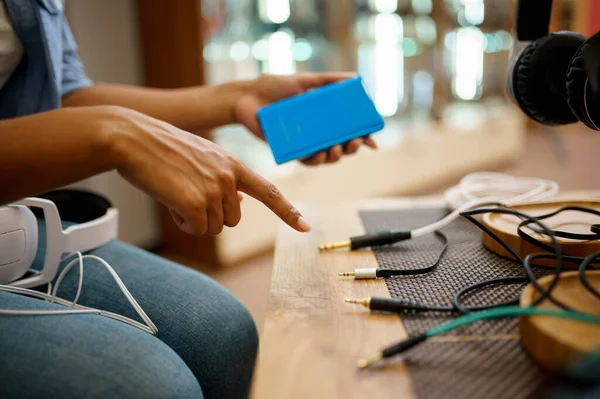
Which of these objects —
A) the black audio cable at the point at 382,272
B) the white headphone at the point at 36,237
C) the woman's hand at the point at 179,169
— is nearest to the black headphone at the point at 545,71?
the black audio cable at the point at 382,272

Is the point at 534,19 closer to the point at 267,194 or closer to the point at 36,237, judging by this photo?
the point at 267,194

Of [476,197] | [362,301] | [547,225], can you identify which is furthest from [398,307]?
[476,197]

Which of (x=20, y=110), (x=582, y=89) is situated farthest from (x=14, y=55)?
(x=582, y=89)

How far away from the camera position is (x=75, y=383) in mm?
420

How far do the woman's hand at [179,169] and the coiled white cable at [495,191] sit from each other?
0.34m

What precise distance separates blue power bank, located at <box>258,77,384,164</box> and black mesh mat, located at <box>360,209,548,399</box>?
0.67ft

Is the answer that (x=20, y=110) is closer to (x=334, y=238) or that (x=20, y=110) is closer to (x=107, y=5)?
(x=334, y=238)

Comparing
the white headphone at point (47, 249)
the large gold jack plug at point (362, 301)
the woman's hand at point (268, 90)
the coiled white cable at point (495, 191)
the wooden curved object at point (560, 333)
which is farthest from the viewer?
the woman's hand at point (268, 90)

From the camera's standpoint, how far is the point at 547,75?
1.91 ft

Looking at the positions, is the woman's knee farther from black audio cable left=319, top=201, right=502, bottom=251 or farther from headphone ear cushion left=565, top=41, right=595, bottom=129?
headphone ear cushion left=565, top=41, right=595, bottom=129

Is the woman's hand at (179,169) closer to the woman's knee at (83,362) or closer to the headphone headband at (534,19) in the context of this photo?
the woman's knee at (83,362)

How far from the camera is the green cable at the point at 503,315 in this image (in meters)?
0.38

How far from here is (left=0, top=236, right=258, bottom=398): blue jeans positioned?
427mm

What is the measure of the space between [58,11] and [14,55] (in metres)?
0.11
